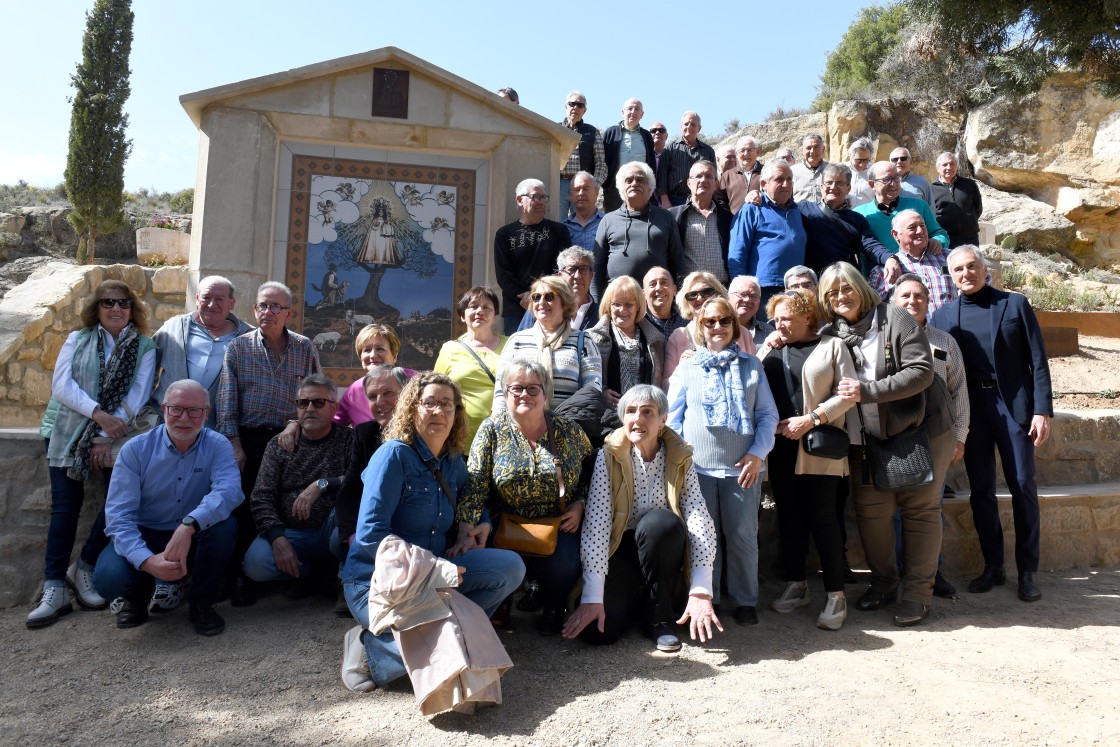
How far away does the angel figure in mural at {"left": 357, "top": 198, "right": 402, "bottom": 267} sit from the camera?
5902 millimetres

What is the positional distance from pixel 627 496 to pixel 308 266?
3.36 meters

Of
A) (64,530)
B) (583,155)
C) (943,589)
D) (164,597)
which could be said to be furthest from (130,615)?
(583,155)

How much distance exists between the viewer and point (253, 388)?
4.31 meters

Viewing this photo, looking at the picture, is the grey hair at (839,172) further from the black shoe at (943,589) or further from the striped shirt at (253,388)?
the striped shirt at (253,388)

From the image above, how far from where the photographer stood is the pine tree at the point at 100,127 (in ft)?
71.7

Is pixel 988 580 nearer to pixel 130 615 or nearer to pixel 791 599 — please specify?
pixel 791 599

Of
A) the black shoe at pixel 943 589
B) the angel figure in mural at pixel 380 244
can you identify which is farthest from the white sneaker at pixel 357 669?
the angel figure in mural at pixel 380 244

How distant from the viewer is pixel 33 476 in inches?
176

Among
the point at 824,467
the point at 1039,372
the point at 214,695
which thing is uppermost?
the point at 1039,372

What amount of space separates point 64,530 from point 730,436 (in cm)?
337

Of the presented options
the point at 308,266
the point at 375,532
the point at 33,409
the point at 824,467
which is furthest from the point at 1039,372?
the point at 33,409

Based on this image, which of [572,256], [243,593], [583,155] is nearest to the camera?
[243,593]

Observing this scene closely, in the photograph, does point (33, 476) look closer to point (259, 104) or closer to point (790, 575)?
point (259, 104)

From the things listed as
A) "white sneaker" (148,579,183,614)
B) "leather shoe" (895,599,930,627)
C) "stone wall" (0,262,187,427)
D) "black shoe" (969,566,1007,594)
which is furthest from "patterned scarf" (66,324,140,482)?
"black shoe" (969,566,1007,594)
